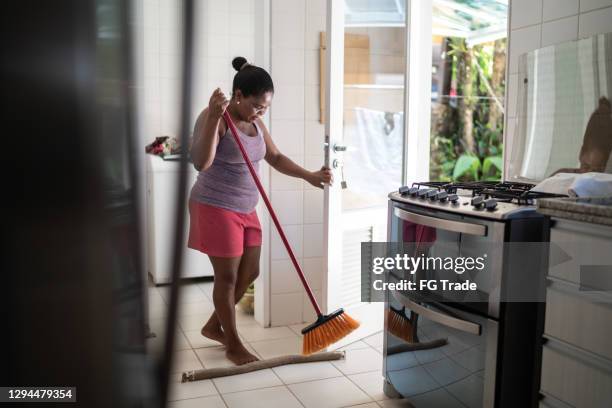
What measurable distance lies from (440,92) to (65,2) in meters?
6.88

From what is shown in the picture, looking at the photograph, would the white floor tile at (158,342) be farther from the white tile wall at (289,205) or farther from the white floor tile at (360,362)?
the white tile wall at (289,205)

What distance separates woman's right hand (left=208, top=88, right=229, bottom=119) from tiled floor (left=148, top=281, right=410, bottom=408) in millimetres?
627

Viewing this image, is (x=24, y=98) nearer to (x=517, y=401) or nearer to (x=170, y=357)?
(x=170, y=357)

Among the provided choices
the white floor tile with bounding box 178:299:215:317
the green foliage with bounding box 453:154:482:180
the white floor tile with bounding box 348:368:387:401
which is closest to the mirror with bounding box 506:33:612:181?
the white floor tile with bounding box 348:368:387:401

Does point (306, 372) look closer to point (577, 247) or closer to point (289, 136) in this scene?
point (289, 136)

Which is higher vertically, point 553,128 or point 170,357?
point 553,128

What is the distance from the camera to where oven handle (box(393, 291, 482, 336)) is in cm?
182

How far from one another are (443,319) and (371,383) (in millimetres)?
700

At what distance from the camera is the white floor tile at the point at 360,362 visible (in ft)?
8.68

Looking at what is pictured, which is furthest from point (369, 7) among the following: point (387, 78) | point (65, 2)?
point (65, 2)

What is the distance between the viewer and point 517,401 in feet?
5.89

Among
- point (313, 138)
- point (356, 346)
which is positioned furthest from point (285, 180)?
point (356, 346)

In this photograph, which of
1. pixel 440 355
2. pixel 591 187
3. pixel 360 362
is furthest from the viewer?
pixel 360 362

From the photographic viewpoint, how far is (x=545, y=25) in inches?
89.7
